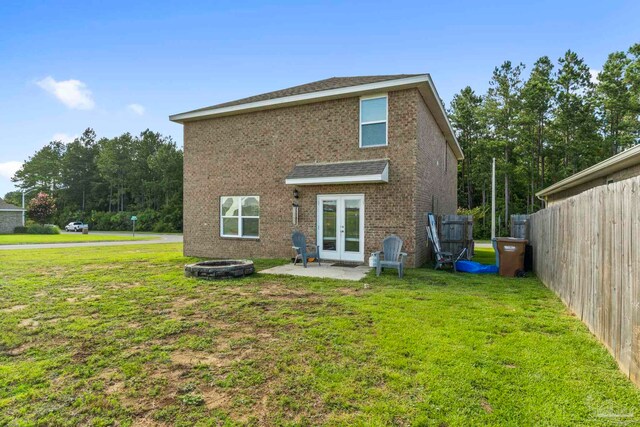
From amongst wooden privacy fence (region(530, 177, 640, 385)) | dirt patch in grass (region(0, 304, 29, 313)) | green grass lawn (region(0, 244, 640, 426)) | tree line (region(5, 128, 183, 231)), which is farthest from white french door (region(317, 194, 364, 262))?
tree line (region(5, 128, 183, 231))

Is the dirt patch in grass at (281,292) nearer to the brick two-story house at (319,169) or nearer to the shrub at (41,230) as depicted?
the brick two-story house at (319,169)

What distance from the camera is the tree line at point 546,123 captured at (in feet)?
83.6

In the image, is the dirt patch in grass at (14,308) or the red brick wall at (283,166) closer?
the dirt patch in grass at (14,308)

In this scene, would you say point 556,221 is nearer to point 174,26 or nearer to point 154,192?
point 174,26

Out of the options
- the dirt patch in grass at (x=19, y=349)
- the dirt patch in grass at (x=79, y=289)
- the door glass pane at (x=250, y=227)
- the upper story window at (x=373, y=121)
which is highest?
the upper story window at (x=373, y=121)

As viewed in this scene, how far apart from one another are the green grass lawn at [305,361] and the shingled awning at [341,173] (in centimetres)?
400

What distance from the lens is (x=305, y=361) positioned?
3.53 meters

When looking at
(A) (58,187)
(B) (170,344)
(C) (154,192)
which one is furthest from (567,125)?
(A) (58,187)

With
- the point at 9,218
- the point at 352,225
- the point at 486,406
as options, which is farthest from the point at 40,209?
the point at 486,406

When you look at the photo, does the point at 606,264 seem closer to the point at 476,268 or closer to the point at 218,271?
the point at 476,268

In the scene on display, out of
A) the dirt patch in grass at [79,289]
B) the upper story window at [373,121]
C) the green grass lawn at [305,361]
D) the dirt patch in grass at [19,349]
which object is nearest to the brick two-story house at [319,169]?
the upper story window at [373,121]

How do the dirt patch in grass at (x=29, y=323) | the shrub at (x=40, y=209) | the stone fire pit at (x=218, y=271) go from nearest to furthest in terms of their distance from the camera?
the dirt patch in grass at (x=29, y=323) → the stone fire pit at (x=218, y=271) → the shrub at (x=40, y=209)

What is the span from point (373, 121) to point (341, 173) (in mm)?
1904

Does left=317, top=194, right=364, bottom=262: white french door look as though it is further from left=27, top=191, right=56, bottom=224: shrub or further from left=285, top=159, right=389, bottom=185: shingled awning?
left=27, top=191, right=56, bottom=224: shrub
